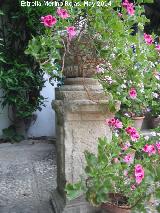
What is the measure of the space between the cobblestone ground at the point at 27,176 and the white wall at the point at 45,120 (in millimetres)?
292

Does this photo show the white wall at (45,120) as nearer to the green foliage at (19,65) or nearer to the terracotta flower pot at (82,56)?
the green foliage at (19,65)

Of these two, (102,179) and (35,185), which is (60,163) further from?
(35,185)

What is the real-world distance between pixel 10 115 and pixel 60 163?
2966mm

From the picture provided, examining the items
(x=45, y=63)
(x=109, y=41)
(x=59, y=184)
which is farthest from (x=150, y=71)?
(x=59, y=184)

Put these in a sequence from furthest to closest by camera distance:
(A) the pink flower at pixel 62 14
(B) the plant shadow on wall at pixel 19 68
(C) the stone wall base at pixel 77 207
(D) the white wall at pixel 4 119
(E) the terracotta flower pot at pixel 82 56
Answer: (D) the white wall at pixel 4 119 → (B) the plant shadow on wall at pixel 19 68 → (C) the stone wall base at pixel 77 207 → (E) the terracotta flower pot at pixel 82 56 → (A) the pink flower at pixel 62 14

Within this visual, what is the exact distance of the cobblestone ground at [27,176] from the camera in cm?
255

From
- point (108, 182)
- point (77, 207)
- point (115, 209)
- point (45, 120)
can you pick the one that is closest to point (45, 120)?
point (45, 120)

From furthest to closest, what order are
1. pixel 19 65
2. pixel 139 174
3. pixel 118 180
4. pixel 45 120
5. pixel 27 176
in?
pixel 45 120 < pixel 19 65 < pixel 27 176 < pixel 118 180 < pixel 139 174

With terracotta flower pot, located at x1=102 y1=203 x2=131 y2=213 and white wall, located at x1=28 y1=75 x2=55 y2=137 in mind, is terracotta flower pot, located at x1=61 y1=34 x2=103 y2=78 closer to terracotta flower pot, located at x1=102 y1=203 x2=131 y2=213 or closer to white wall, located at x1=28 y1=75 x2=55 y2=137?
terracotta flower pot, located at x1=102 y1=203 x2=131 y2=213

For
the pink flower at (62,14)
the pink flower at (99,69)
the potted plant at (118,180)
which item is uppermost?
the pink flower at (62,14)

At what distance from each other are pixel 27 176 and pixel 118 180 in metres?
1.69

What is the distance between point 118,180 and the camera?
1.95m

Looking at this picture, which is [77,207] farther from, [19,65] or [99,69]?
[19,65]

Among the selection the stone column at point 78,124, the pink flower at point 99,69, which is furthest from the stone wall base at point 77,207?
the pink flower at point 99,69
